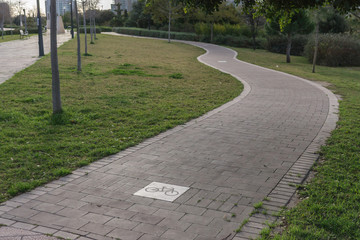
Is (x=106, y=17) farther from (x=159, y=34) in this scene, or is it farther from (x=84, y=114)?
(x=84, y=114)

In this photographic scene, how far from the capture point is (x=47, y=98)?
1048 centimetres

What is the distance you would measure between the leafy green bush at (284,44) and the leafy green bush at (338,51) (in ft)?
25.3

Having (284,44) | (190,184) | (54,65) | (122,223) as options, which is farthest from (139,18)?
(122,223)

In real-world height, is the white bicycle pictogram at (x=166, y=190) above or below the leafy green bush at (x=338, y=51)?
below

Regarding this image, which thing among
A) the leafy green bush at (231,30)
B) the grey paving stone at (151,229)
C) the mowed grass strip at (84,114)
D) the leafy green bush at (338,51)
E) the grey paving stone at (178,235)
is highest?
the leafy green bush at (231,30)

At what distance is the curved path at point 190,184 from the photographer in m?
4.05

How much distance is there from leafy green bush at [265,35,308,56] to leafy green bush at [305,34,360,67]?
7718 millimetres

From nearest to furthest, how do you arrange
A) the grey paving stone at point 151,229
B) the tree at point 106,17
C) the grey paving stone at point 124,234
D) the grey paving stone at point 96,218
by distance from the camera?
the grey paving stone at point 124,234
the grey paving stone at point 151,229
the grey paving stone at point 96,218
the tree at point 106,17

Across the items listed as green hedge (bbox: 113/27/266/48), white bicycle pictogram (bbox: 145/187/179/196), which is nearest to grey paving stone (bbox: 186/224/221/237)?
white bicycle pictogram (bbox: 145/187/179/196)

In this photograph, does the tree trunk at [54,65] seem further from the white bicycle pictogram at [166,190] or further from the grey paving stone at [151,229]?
the grey paving stone at [151,229]

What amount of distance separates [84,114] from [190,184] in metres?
4.39

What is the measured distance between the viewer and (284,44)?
3934 cm

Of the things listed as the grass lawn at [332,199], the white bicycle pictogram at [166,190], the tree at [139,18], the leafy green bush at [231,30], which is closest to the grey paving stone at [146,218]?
the white bicycle pictogram at [166,190]

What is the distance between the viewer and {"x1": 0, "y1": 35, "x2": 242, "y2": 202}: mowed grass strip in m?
5.85
